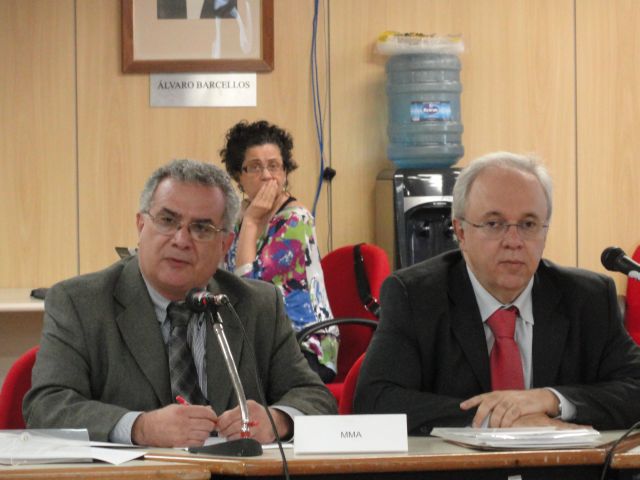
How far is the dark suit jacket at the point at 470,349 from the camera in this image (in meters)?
2.56

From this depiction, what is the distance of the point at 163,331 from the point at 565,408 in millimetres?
971

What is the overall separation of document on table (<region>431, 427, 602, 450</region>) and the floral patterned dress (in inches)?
74.4

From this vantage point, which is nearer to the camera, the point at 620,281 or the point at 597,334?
the point at 597,334

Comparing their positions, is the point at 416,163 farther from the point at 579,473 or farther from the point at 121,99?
the point at 579,473

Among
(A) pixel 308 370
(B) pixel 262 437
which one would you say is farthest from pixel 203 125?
(B) pixel 262 437

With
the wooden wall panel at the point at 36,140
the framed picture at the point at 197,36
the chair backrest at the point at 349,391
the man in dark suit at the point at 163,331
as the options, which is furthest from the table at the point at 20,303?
the chair backrest at the point at 349,391

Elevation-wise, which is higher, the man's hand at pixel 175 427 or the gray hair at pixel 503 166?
the gray hair at pixel 503 166

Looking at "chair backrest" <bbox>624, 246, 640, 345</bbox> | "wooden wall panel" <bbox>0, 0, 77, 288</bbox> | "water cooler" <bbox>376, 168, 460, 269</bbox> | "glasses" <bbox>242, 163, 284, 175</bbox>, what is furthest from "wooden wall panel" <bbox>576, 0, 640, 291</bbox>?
"wooden wall panel" <bbox>0, 0, 77, 288</bbox>

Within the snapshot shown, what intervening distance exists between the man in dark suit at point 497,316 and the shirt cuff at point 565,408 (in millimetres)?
40

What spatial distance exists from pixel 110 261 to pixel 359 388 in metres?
3.11

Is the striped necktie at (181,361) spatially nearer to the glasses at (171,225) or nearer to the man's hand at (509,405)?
the glasses at (171,225)

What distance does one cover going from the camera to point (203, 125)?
18.2ft

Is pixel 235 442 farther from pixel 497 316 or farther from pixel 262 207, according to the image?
pixel 262 207

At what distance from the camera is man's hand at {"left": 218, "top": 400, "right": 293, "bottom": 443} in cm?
A: 230
